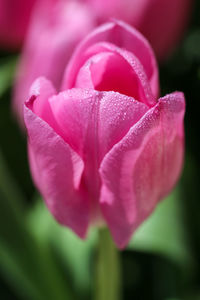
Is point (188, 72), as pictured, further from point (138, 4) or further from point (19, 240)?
point (19, 240)

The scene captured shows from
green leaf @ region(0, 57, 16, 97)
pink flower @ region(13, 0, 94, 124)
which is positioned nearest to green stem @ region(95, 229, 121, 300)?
pink flower @ region(13, 0, 94, 124)

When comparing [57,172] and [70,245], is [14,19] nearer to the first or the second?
[70,245]

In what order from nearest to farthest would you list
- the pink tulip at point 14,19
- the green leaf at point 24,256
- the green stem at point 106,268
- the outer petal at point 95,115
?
the outer petal at point 95,115
the green stem at point 106,268
the green leaf at point 24,256
the pink tulip at point 14,19

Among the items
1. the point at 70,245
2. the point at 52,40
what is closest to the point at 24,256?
the point at 70,245

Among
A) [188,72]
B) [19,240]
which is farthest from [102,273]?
[188,72]

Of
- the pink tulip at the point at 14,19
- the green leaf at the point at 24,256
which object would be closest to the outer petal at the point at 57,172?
the green leaf at the point at 24,256

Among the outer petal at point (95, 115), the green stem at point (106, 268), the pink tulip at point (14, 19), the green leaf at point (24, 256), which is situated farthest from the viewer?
the pink tulip at point (14, 19)

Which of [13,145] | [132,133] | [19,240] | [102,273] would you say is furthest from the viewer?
[13,145]

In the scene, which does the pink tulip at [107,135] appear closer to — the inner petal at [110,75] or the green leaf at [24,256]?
the inner petal at [110,75]
